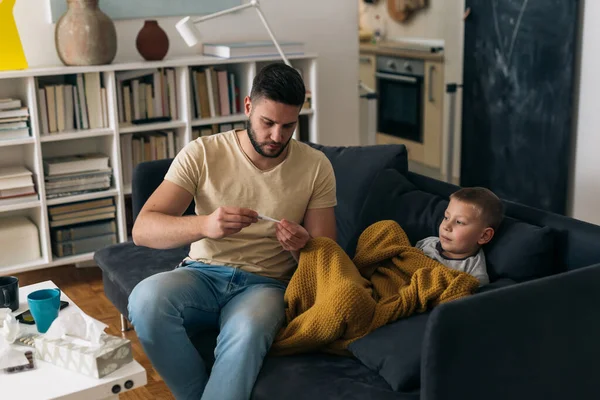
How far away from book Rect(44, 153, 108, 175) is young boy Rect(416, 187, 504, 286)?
1998 mm

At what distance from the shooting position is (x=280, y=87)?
89.4 inches

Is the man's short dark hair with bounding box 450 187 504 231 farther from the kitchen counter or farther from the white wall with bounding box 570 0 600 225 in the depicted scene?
the kitchen counter

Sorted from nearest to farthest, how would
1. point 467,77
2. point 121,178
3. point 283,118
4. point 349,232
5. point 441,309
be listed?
→ 1. point 441,309
2. point 283,118
3. point 349,232
4. point 121,178
5. point 467,77

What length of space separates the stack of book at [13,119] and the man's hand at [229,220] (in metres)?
1.78

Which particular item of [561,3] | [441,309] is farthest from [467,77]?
[441,309]

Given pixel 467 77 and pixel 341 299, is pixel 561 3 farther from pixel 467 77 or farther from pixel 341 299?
pixel 341 299

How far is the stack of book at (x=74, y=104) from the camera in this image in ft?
12.0

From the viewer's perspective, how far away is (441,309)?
5.58 ft

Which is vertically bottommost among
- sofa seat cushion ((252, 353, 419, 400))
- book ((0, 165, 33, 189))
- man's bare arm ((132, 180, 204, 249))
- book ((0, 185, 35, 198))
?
sofa seat cushion ((252, 353, 419, 400))

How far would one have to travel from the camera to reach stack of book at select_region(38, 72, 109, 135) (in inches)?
145

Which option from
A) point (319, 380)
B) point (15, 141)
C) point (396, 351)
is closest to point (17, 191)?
point (15, 141)

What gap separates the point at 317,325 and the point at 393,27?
4.58 metres

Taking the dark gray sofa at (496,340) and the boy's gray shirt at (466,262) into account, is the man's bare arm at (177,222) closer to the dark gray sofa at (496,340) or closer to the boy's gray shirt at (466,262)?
the dark gray sofa at (496,340)

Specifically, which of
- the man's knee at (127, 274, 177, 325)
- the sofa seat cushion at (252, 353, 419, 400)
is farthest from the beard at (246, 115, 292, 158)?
the sofa seat cushion at (252, 353, 419, 400)
